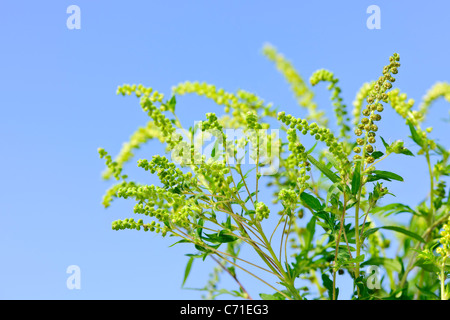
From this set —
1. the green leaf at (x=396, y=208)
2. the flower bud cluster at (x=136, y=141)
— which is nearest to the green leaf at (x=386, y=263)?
the green leaf at (x=396, y=208)

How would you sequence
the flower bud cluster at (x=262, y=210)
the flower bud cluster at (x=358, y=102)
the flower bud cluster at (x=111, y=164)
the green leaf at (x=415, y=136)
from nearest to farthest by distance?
the flower bud cluster at (x=262, y=210) → the flower bud cluster at (x=111, y=164) → the green leaf at (x=415, y=136) → the flower bud cluster at (x=358, y=102)

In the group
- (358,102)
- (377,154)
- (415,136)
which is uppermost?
(358,102)

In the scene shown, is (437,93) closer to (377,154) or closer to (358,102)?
(358,102)

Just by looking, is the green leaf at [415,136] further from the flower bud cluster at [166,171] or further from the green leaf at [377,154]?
the flower bud cluster at [166,171]

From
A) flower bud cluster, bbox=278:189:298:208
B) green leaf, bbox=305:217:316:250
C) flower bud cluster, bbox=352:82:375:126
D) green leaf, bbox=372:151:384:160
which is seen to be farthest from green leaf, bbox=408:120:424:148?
flower bud cluster, bbox=278:189:298:208

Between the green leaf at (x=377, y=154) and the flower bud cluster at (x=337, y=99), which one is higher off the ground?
the flower bud cluster at (x=337, y=99)

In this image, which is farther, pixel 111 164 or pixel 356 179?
pixel 111 164

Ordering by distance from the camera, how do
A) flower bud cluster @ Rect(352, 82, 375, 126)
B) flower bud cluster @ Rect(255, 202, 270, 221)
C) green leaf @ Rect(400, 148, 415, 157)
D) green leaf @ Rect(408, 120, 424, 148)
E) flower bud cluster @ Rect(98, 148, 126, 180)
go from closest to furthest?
flower bud cluster @ Rect(255, 202, 270, 221), green leaf @ Rect(400, 148, 415, 157), flower bud cluster @ Rect(98, 148, 126, 180), green leaf @ Rect(408, 120, 424, 148), flower bud cluster @ Rect(352, 82, 375, 126)

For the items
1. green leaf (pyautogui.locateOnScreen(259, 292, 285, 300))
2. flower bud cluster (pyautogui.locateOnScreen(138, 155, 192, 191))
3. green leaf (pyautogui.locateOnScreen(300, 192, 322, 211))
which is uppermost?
flower bud cluster (pyautogui.locateOnScreen(138, 155, 192, 191))

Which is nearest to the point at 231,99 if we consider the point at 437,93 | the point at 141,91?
the point at 141,91

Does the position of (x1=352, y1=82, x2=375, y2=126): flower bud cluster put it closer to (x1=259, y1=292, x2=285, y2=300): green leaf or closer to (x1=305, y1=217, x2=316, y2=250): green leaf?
(x1=305, y1=217, x2=316, y2=250): green leaf

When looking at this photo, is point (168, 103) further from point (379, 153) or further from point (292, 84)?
point (292, 84)

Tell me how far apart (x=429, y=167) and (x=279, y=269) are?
2.06ft
